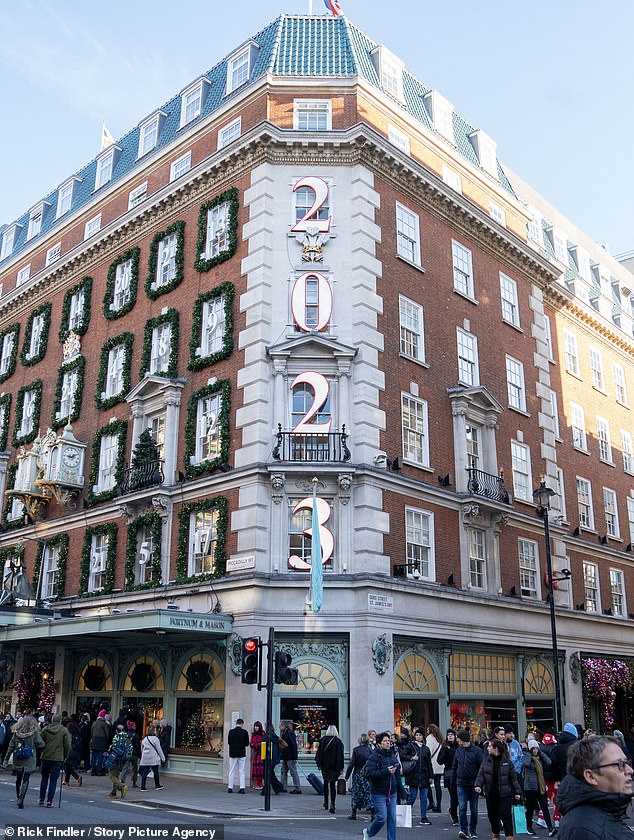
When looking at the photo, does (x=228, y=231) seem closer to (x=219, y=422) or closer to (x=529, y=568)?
(x=219, y=422)

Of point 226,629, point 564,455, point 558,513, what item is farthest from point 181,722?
point 564,455

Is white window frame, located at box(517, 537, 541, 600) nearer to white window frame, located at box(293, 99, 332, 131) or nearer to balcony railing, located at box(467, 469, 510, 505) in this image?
balcony railing, located at box(467, 469, 510, 505)

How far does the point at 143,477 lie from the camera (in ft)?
97.5

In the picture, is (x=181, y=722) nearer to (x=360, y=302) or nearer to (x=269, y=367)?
(x=269, y=367)

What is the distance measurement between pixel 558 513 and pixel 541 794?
66.4ft

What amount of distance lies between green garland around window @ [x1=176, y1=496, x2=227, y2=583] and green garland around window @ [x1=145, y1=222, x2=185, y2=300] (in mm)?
8902

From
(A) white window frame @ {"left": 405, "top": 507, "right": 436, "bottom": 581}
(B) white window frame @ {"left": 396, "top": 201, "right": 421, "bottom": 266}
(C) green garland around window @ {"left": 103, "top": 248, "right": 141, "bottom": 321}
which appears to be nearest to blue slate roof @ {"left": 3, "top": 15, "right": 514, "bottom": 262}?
(C) green garland around window @ {"left": 103, "top": 248, "right": 141, "bottom": 321}

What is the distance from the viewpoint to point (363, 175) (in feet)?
96.8

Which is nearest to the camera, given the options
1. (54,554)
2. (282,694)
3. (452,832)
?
(452,832)

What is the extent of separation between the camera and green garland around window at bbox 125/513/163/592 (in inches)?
1130

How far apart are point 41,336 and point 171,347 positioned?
11.8 meters

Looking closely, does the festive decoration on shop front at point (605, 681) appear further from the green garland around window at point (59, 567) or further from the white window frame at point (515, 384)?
the green garland around window at point (59, 567)

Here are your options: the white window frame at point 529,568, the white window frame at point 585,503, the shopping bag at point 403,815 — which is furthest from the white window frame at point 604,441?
the shopping bag at point 403,815

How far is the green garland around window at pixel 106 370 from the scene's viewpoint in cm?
3291
